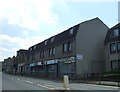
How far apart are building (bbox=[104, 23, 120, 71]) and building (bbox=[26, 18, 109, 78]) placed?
3098 millimetres

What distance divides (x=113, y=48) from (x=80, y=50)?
19.2 feet

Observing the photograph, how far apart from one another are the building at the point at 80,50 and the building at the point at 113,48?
3.10 metres

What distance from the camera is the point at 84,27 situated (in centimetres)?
4125

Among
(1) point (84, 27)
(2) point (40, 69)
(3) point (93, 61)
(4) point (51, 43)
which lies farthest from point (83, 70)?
(2) point (40, 69)

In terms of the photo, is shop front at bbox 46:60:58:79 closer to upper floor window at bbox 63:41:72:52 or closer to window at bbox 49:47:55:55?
window at bbox 49:47:55:55

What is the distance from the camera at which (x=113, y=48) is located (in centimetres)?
3797

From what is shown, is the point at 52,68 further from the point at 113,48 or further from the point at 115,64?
the point at 115,64

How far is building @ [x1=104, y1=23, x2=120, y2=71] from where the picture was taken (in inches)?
1443

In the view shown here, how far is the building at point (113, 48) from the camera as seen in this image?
1443 inches

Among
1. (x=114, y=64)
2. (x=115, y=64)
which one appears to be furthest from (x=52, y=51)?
(x=115, y=64)

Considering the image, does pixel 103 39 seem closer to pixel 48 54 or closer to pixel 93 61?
pixel 93 61

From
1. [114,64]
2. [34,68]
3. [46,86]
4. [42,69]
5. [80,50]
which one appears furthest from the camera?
[34,68]

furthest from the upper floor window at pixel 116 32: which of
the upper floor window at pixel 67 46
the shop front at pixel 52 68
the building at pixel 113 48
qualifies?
the shop front at pixel 52 68

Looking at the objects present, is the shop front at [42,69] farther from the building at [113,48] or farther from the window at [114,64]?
the window at [114,64]
